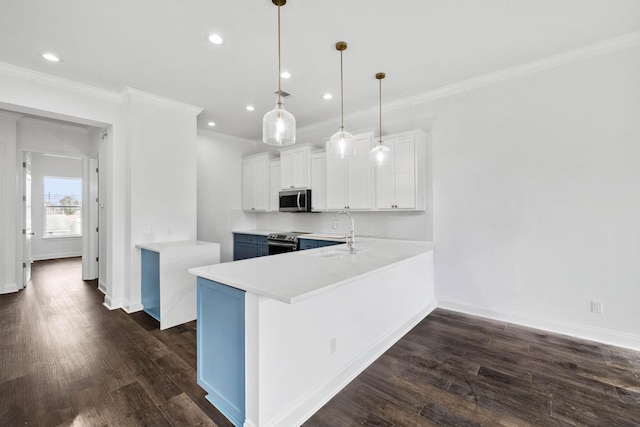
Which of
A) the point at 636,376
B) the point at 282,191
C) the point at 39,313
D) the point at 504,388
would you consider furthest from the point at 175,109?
the point at 636,376

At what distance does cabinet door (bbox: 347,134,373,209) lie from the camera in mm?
4074

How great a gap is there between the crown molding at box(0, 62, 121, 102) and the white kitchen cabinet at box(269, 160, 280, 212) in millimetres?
2562

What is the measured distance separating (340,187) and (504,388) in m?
3.04

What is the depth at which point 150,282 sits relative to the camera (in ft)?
11.5

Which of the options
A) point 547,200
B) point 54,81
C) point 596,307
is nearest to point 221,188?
point 54,81

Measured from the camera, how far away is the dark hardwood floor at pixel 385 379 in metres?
1.82

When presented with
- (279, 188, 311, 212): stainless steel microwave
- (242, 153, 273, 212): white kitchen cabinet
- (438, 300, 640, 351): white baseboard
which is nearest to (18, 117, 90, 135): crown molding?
(242, 153, 273, 212): white kitchen cabinet

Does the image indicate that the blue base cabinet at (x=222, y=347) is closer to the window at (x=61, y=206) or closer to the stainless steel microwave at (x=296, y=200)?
the stainless steel microwave at (x=296, y=200)

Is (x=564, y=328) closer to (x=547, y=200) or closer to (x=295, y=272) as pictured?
(x=547, y=200)

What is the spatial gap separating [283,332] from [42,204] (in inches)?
366

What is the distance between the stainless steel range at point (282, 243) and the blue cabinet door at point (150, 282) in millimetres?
1892

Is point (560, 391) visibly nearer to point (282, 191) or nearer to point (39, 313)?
point (282, 191)

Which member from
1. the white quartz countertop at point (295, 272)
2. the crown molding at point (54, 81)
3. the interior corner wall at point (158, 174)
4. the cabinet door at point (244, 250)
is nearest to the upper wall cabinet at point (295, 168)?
the cabinet door at point (244, 250)

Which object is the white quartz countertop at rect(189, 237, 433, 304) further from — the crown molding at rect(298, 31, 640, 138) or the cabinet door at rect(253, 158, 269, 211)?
the cabinet door at rect(253, 158, 269, 211)
